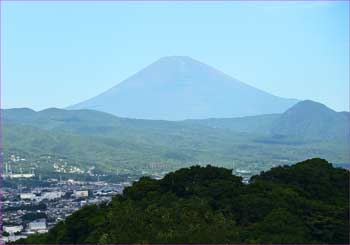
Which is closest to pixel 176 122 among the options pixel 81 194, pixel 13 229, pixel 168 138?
pixel 168 138

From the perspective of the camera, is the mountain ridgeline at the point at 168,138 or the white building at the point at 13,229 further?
the mountain ridgeline at the point at 168,138

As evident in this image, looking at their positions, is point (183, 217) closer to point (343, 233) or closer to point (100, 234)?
point (100, 234)

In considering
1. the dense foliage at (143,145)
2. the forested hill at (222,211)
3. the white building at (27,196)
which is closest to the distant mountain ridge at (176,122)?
the dense foliage at (143,145)

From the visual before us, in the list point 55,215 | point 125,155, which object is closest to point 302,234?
point 55,215

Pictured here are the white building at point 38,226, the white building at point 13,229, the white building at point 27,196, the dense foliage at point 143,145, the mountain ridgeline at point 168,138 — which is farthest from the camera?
the mountain ridgeline at point 168,138

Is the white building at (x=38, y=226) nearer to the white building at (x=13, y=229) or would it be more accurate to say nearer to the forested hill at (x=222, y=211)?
the white building at (x=13, y=229)

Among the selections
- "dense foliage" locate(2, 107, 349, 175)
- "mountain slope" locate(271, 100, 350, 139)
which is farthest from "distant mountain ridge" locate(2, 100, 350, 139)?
"dense foliage" locate(2, 107, 349, 175)

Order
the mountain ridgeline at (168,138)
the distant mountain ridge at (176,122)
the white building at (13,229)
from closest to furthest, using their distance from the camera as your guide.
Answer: the white building at (13,229) < the mountain ridgeline at (168,138) < the distant mountain ridge at (176,122)
